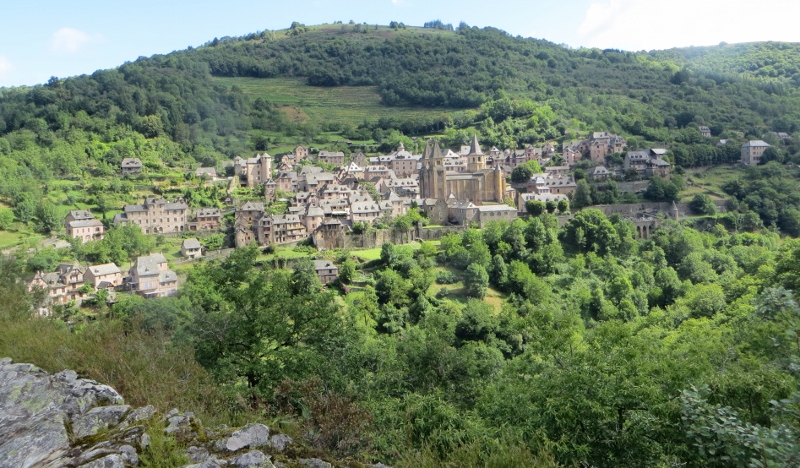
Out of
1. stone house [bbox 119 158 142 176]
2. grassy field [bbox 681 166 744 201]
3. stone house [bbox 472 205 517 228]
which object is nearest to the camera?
stone house [bbox 472 205 517 228]

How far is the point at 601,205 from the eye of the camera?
55500 millimetres

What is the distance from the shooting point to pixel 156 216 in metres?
51.9

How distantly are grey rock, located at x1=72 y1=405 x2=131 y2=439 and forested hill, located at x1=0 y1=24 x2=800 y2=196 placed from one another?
54.7m

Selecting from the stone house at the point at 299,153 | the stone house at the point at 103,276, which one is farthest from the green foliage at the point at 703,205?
the stone house at the point at 103,276

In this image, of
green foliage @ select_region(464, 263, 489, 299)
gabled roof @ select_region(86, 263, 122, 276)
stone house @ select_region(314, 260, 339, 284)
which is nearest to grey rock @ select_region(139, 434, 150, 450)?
stone house @ select_region(314, 260, 339, 284)

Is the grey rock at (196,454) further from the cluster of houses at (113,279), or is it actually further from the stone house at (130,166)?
the stone house at (130,166)

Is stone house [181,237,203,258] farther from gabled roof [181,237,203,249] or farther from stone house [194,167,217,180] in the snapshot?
stone house [194,167,217,180]

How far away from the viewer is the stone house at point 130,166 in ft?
204

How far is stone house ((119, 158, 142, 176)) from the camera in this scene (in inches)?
2452

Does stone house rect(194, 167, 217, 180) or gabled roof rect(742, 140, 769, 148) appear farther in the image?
gabled roof rect(742, 140, 769, 148)

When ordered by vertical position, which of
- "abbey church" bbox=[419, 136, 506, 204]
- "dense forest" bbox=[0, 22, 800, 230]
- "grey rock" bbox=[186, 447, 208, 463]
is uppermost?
"dense forest" bbox=[0, 22, 800, 230]

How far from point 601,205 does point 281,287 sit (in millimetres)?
48129

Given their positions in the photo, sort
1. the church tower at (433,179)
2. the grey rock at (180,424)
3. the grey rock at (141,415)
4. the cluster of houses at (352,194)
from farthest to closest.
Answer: the church tower at (433,179) → the cluster of houses at (352,194) → the grey rock at (141,415) → the grey rock at (180,424)

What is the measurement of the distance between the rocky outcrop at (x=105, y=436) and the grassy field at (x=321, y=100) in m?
88.6
